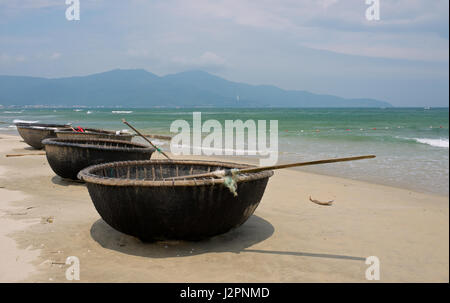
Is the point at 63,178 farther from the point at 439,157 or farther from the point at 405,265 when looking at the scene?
the point at 439,157

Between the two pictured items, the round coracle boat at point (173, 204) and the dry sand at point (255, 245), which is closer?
the dry sand at point (255, 245)

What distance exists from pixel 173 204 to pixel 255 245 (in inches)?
43.2

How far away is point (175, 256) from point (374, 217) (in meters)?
3.04

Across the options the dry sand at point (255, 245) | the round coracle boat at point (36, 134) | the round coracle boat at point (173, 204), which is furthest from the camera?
the round coracle boat at point (36, 134)

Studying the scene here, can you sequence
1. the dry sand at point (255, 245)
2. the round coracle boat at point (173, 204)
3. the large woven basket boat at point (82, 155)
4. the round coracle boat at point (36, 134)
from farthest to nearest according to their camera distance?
1. the round coracle boat at point (36, 134)
2. the large woven basket boat at point (82, 155)
3. the round coracle boat at point (173, 204)
4. the dry sand at point (255, 245)

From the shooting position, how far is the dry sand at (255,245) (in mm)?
3256

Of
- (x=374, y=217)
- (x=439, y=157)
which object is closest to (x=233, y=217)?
(x=374, y=217)

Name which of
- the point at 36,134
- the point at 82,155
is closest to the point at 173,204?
the point at 82,155

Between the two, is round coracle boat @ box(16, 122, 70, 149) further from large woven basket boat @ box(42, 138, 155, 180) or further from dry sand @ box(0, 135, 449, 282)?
dry sand @ box(0, 135, 449, 282)

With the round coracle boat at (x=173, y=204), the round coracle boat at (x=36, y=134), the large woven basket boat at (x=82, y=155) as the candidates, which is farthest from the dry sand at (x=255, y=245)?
the round coracle boat at (x=36, y=134)

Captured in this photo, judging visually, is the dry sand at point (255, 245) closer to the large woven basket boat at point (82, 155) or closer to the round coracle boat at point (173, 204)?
the round coracle boat at point (173, 204)

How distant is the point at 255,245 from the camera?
4.03 m

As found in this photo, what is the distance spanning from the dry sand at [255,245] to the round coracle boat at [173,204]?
236 mm

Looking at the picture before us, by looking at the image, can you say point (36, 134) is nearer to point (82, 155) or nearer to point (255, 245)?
point (82, 155)
